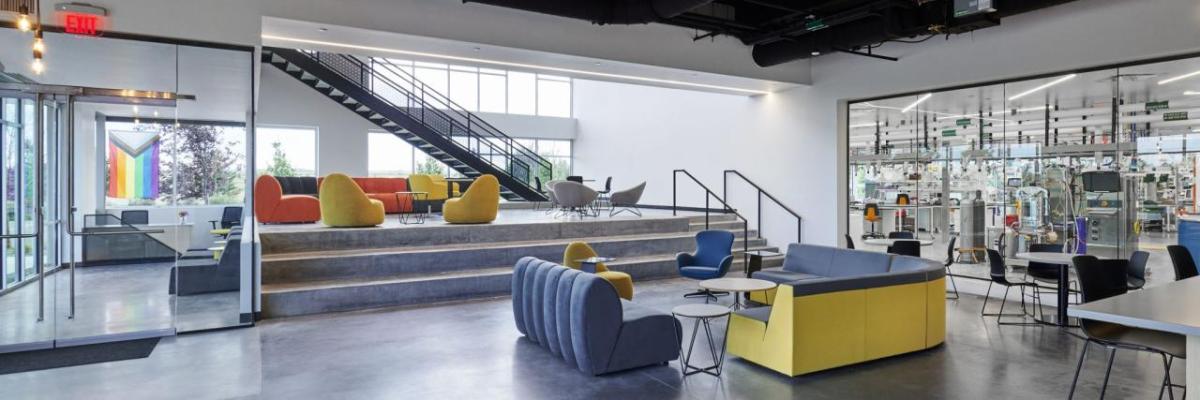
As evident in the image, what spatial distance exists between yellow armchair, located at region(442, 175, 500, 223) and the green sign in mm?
8435

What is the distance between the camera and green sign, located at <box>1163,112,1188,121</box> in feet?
22.3

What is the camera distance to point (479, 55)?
8234mm

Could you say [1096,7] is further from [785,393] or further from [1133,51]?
[785,393]

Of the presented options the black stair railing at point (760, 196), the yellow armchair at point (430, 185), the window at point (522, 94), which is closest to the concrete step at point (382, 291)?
the yellow armchair at point (430, 185)

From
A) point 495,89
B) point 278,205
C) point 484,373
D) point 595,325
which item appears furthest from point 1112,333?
point 495,89

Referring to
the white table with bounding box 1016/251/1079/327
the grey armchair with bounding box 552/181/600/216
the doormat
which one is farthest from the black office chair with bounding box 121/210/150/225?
the white table with bounding box 1016/251/1079/327

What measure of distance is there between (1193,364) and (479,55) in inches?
292

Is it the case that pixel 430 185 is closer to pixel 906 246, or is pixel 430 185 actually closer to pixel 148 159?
pixel 148 159

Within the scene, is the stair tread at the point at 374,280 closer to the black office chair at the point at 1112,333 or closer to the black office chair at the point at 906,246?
the black office chair at the point at 906,246

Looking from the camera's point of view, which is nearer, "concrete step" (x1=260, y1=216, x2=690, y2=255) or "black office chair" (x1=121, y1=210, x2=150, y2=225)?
"black office chair" (x1=121, y1=210, x2=150, y2=225)

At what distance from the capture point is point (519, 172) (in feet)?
53.9

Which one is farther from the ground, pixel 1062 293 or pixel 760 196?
pixel 760 196

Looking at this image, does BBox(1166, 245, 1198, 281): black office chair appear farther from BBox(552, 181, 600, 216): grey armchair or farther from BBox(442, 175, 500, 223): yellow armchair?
BBox(552, 181, 600, 216): grey armchair

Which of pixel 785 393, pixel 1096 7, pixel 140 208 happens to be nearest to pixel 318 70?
pixel 140 208
